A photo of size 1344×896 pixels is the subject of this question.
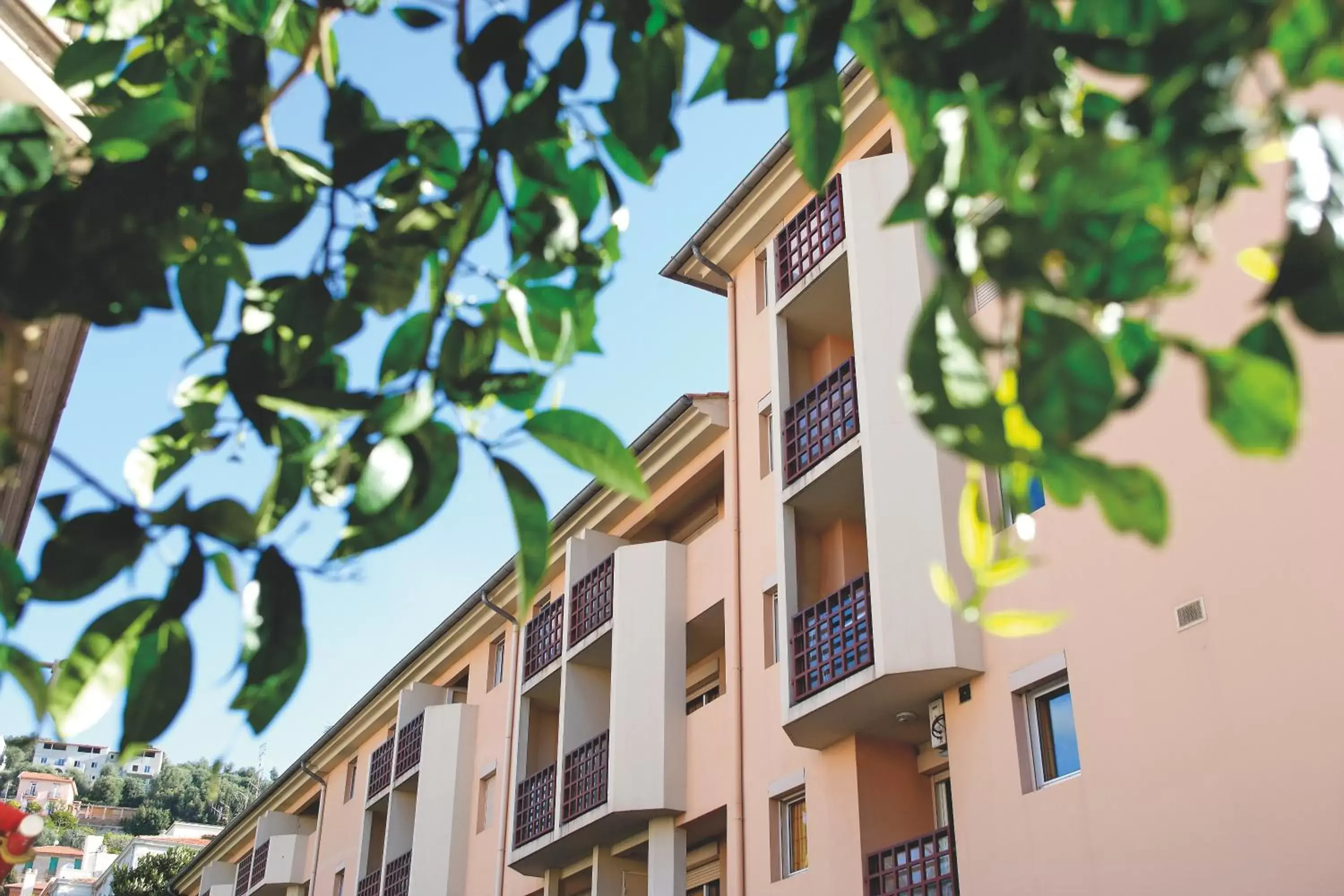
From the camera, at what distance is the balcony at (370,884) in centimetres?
2665

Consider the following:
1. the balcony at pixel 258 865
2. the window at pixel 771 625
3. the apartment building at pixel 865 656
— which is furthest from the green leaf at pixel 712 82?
the balcony at pixel 258 865

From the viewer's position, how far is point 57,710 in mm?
1664

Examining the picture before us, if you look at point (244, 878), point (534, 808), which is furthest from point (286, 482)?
point (244, 878)

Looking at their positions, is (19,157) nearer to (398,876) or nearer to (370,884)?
(398,876)

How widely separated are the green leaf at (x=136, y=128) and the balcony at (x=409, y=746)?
23.8 metres

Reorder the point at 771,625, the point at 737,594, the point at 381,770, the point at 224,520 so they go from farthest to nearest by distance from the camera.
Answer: the point at 381,770 → the point at 737,594 → the point at 771,625 → the point at 224,520

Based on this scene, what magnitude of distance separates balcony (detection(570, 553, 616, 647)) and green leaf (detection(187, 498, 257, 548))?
57.1ft

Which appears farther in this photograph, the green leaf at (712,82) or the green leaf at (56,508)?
the green leaf at (712,82)

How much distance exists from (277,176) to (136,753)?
Result: 104 cm

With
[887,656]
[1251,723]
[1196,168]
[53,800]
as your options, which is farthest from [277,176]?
[53,800]

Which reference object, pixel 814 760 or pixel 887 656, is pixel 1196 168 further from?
pixel 814 760

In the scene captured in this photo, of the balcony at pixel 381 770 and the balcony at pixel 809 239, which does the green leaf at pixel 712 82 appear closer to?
the balcony at pixel 809 239

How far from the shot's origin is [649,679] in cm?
1800

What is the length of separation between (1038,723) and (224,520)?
11288mm
